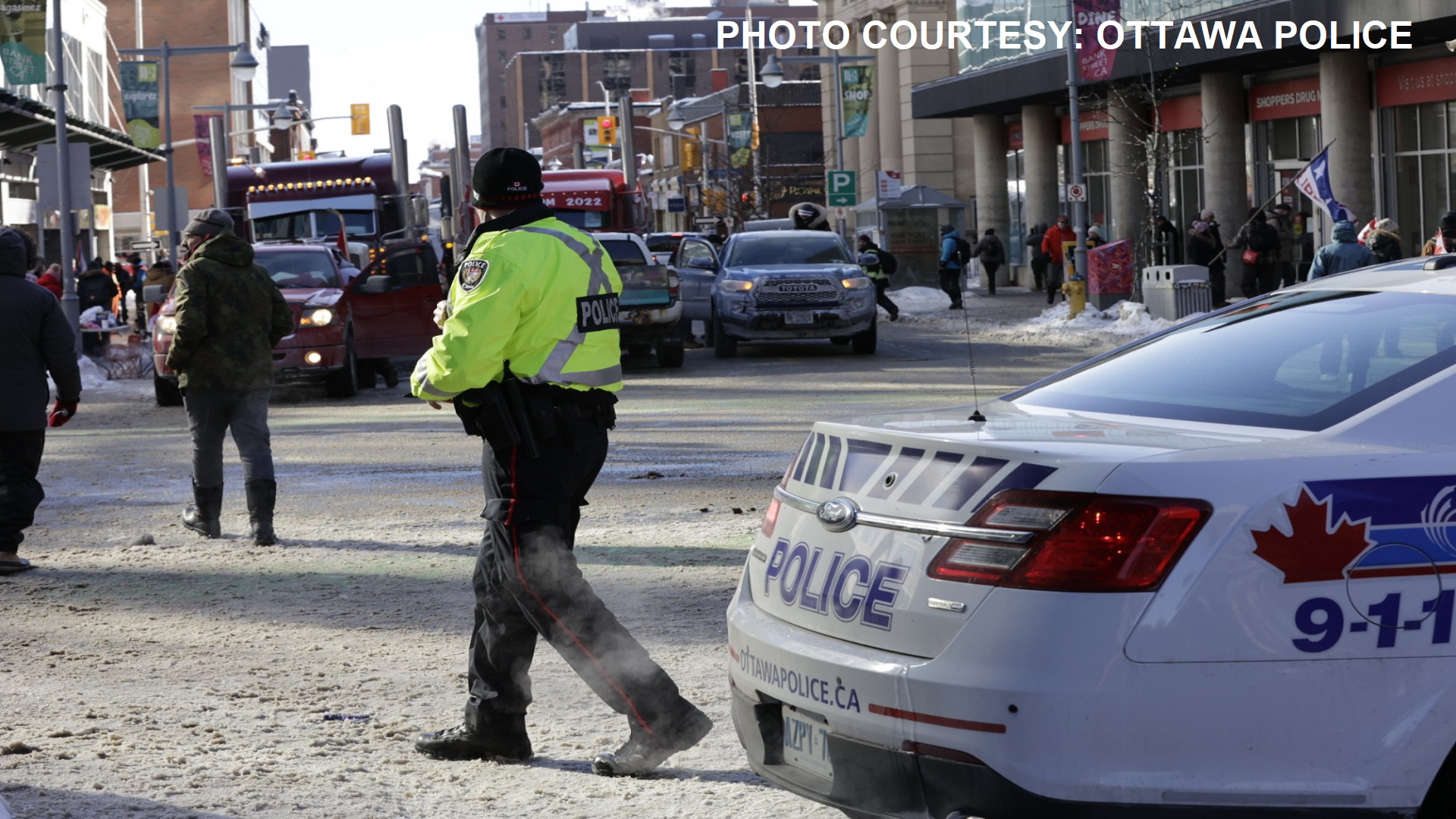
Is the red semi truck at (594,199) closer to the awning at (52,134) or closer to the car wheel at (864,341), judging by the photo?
the awning at (52,134)

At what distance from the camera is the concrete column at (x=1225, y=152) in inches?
1427

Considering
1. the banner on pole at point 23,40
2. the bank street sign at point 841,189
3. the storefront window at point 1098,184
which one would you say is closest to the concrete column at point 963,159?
the storefront window at point 1098,184

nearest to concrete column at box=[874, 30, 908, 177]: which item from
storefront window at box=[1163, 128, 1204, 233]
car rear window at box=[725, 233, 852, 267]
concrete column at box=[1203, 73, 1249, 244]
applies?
storefront window at box=[1163, 128, 1204, 233]

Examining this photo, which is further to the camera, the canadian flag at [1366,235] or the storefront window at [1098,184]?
the storefront window at [1098,184]

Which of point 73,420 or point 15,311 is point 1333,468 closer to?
point 15,311

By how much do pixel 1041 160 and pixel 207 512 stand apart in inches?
1472

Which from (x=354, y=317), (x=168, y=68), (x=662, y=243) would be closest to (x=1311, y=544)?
(x=354, y=317)

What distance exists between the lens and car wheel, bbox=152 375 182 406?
20.2 meters

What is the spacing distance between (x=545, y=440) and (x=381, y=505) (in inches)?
265

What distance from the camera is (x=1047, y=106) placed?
4516cm

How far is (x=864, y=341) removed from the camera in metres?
24.6

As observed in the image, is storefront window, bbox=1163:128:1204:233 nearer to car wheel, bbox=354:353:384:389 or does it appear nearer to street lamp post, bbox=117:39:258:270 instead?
street lamp post, bbox=117:39:258:270

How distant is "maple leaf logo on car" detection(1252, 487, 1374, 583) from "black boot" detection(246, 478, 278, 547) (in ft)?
24.3

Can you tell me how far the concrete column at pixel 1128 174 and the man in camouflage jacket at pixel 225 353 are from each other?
3223 cm
